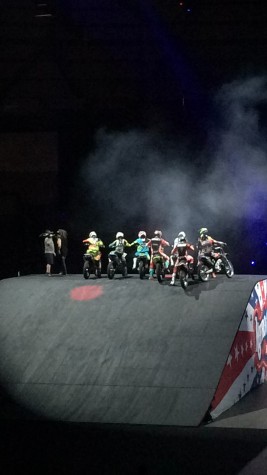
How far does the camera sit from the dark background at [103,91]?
20.1 meters

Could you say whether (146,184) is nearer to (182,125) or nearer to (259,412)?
(182,125)

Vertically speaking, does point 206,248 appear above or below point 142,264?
above

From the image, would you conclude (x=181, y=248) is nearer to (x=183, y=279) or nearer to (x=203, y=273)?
(x=203, y=273)

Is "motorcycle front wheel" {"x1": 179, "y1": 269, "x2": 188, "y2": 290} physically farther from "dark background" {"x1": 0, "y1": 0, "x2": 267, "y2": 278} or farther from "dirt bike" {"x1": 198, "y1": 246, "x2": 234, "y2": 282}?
"dark background" {"x1": 0, "y1": 0, "x2": 267, "y2": 278}

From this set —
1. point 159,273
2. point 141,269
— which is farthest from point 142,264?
point 159,273

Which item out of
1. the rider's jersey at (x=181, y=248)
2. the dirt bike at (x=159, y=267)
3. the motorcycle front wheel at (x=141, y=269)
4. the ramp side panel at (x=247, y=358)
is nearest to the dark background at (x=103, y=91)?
the motorcycle front wheel at (x=141, y=269)

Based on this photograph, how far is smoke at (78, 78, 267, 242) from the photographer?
20.2 meters

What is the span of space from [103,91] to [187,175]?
11.4 feet

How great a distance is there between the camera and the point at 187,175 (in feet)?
68.3

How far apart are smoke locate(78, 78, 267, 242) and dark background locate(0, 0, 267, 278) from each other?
8 cm

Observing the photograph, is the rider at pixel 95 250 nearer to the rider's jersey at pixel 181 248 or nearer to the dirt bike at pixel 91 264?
→ the dirt bike at pixel 91 264

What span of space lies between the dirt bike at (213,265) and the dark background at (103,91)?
3.32m

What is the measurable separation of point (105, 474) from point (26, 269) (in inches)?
530

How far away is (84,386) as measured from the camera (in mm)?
12977
